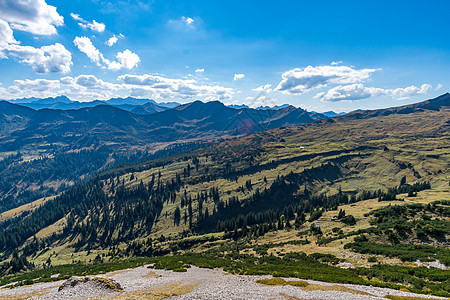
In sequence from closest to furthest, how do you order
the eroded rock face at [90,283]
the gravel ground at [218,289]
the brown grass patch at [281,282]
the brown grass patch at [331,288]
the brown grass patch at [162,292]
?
1. the gravel ground at [218,289]
2. the brown grass patch at [331,288]
3. the brown grass patch at [162,292]
4. the brown grass patch at [281,282]
5. the eroded rock face at [90,283]

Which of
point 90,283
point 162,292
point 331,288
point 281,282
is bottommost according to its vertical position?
point 281,282

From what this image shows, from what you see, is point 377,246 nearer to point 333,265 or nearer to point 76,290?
point 333,265

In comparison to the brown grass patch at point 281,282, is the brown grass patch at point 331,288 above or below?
above

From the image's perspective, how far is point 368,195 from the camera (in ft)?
630

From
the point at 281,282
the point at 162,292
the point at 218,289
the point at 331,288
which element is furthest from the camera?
the point at 281,282

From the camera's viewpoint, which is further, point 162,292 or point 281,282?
point 281,282

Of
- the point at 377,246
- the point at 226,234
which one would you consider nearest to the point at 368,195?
the point at 226,234

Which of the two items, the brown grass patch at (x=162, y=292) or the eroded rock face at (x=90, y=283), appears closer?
the brown grass patch at (x=162, y=292)

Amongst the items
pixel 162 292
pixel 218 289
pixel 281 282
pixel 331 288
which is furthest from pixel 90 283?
pixel 331 288

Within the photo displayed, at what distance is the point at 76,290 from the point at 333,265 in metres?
53.2

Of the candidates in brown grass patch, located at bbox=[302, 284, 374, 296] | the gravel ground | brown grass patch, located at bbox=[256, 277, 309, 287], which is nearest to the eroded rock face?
the gravel ground

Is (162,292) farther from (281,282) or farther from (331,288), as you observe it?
(331,288)

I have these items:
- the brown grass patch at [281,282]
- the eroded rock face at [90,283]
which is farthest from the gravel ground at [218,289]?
the brown grass patch at [281,282]

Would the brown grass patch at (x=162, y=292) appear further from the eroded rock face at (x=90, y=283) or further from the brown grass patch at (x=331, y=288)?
the brown grass patch at (x=331, y=288)
